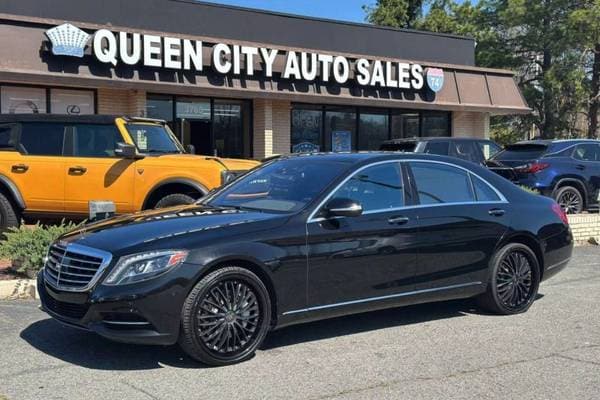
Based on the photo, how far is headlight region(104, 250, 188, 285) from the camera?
504 centimetres

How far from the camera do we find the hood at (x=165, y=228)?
5195 mm

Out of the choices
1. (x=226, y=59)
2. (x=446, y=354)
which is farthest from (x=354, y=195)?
(x=226, y=59)

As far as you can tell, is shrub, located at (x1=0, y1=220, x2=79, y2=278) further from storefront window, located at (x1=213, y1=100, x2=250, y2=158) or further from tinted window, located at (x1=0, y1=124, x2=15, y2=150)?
storefront window, located at (x1=213, y1=100, x2=250, y2=158)

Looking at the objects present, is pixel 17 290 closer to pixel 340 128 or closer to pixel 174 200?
pixel 174 200

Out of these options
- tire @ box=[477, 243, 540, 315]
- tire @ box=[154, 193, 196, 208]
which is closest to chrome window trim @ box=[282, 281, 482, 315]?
tire @ box=[477, 243, 540, 315]

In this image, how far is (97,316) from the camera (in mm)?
5043

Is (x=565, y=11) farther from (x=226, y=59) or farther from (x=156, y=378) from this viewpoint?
(x=156, y=378)

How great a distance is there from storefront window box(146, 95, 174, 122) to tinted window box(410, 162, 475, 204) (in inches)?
436

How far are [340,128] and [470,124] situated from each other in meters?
5.06

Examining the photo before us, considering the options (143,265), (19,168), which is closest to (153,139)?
(19,168)

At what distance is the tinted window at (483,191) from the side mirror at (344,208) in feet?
5.85

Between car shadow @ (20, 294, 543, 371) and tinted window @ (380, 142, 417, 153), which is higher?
tinted window @ (380, 142, 417, 153)

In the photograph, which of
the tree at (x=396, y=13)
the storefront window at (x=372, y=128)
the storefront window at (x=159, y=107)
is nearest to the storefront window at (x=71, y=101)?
the storefront window at (x=159, y=107)

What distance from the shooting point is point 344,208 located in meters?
5.68
